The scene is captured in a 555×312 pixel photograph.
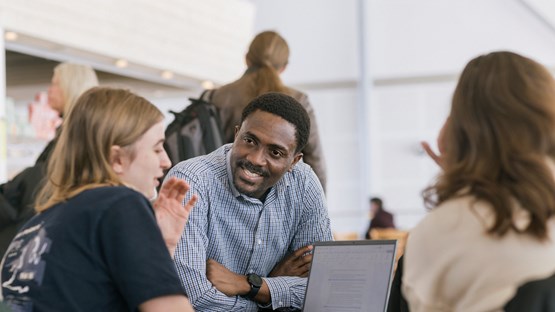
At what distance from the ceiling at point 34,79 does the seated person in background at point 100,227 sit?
16.1 feet

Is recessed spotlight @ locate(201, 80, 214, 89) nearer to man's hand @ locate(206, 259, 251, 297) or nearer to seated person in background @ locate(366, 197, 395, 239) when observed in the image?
seated person in background @ locate(366, 197, 395, 239)

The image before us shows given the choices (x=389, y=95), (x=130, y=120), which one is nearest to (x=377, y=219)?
(x=389, y=95)

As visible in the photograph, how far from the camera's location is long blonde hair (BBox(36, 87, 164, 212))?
2.05 metres

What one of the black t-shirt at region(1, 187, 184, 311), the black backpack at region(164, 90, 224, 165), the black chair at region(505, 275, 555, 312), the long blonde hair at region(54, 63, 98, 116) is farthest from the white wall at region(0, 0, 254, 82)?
the black chair at region(505, 275, 555, 312)

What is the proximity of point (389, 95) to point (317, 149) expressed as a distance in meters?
8.93

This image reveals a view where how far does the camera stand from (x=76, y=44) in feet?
21.1

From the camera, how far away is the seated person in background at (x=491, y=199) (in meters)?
1.60

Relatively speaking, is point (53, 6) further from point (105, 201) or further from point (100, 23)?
point (105, 201)

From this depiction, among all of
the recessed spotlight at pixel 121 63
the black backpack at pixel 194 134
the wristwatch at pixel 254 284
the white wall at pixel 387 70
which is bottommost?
the white wall at pixel 387 70

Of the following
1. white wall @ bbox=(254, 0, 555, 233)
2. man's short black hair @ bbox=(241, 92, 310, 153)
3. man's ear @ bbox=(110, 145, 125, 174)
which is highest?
man's ear @ bbox=(110, 145, 125, 174)

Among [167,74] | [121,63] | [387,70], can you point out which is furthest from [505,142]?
[387,70]

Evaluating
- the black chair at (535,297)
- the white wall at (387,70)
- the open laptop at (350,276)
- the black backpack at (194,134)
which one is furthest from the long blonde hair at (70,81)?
the white wall at (387,70)

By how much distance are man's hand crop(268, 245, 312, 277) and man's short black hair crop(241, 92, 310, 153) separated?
0.32 m

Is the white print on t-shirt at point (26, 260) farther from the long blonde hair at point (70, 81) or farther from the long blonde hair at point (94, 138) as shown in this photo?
the long blonde hair at point (70, 81)
